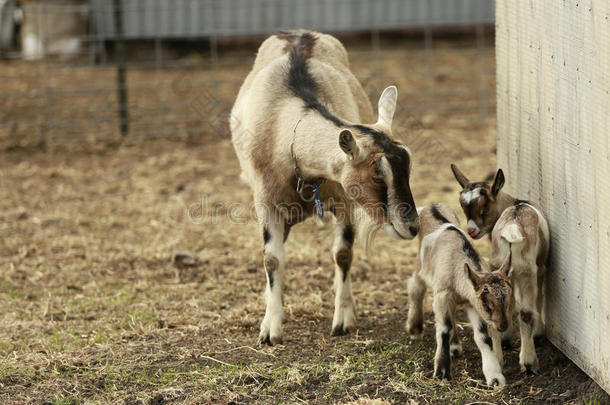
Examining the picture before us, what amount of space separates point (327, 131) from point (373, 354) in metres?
1.21

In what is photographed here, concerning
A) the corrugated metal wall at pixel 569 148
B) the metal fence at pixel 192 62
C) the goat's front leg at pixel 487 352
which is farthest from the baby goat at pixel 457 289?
the metal fence at pixel 192 62

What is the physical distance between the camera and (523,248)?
459cm

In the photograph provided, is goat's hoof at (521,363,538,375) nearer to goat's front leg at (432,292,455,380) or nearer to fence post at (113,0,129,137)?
goat's front leg at (432,292,455,380)

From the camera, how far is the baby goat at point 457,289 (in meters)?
4.41

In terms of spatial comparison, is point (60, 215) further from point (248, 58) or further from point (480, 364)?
point (248, 58)

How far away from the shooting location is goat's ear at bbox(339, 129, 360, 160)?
14.9 feet

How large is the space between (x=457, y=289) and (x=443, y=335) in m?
0.24

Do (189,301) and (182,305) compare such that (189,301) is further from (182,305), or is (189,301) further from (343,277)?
(343,277)

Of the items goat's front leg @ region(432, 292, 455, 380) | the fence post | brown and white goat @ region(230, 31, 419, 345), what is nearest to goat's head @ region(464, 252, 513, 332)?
goat's front leg @ region(432, 292, 455, 380)

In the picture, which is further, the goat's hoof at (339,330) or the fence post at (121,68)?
the fence post at (121,68)

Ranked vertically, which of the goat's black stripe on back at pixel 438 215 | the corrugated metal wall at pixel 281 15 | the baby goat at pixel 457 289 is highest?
the corrugated metal wall at pixel 281 15

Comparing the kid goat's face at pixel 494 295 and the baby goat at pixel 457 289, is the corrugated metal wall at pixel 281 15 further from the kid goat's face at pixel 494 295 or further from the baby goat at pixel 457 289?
the kid goat's face at pixel 494 295

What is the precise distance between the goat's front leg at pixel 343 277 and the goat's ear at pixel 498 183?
98 cm

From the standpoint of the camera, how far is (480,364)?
4.85 m
